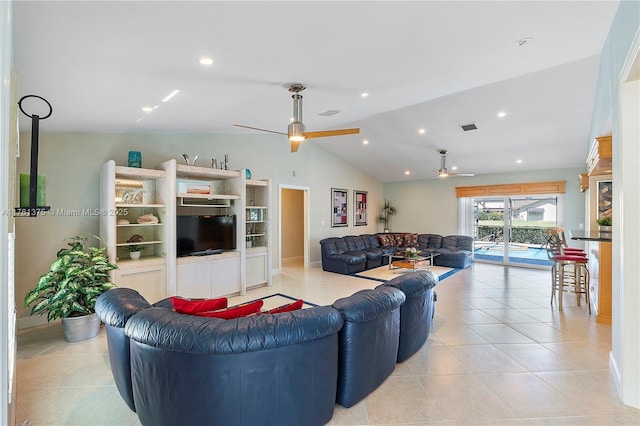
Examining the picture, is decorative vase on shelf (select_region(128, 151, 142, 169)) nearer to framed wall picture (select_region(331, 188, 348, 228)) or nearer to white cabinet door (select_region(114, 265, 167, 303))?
white cabinet door (select_region(114, 265, 167, 303))

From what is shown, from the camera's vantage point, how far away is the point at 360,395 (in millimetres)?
2332

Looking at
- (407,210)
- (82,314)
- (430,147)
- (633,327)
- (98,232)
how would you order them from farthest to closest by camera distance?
1. (407,210)
2. (430,147)
3. (98,232)
4. (82,314)
5. (633,327)

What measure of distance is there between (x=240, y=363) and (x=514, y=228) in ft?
28.9

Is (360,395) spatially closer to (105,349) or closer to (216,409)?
(216,409)

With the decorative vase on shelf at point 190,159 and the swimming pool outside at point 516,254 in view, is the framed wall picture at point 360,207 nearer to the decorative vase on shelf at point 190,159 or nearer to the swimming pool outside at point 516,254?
the swimming pool outside at point 516,254

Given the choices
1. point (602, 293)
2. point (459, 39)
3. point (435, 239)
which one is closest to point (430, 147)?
point (435, 239)

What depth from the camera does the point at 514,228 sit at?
27.5ft

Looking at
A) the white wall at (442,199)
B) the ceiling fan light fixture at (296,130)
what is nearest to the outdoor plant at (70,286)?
the ceiling fan light fixture at (296,130)

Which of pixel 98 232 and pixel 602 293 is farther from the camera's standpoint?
pixel 98 232

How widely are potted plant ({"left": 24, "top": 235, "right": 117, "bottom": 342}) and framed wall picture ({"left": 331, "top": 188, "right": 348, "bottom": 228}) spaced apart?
589 centimetres

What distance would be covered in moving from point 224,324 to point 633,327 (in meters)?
3.00

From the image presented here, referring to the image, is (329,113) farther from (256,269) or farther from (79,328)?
(79,328)

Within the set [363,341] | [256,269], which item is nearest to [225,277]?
[256,269]

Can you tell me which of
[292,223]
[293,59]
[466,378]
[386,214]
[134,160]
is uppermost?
[293,59]
